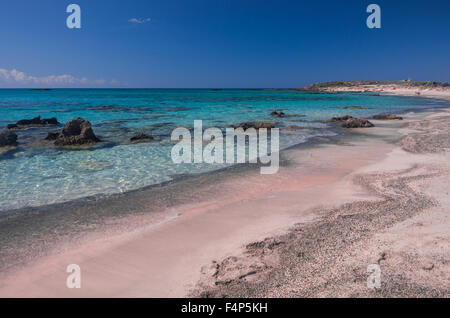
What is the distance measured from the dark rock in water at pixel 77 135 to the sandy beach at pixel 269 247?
8.95m

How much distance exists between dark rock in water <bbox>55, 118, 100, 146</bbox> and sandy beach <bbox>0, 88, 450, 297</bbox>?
8.95 m

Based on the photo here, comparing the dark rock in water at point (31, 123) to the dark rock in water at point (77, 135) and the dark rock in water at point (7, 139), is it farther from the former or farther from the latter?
the dark rock in water at point (77, 135)

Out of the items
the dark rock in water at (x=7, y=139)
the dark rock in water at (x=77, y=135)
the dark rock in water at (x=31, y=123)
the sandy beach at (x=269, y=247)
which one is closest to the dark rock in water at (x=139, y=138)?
the dark rock in water at (x=77, y=135)

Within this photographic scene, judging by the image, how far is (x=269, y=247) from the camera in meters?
4.07

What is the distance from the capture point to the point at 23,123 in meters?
19.8

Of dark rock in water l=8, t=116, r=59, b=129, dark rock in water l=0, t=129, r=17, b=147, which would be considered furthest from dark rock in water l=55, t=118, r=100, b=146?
dark rock in water l=8, t=116, r=59, b=129

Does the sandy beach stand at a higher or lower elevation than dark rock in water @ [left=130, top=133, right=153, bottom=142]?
lower

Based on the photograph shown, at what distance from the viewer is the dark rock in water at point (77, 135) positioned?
1282 cm

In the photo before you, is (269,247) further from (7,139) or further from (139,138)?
(7,139)

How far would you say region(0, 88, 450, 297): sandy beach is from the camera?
3.23 metres

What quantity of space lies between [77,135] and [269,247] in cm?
1256

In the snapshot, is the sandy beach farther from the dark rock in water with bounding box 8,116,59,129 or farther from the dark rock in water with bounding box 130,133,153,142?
the dark rock in water with bounding box 8,116,59,129
